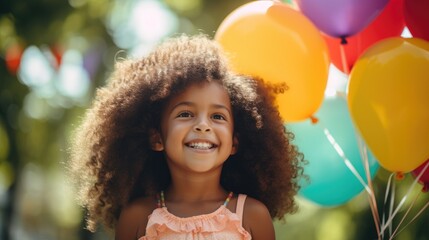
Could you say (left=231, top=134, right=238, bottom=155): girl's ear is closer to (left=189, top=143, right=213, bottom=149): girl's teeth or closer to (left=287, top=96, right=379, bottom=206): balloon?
(left=189, top=143, right=213, bottom=149): girl's teeth

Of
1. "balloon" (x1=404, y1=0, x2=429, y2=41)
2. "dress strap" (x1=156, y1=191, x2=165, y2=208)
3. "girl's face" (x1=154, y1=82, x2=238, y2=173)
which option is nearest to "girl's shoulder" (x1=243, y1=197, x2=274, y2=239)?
"girl's face" (x1=154, y1=82, x2=238, y2=173)

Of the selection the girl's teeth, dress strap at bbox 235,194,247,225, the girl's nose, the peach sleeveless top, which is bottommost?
the peach sleeveless top

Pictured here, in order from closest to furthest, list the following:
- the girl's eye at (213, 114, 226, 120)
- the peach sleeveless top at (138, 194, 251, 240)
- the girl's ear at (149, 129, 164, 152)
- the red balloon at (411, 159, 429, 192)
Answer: the peach sleeveless top at (138, 194, 251, 240) → the girl's eye at (213, 114, 226, 120) → the girl's ear at (149, 129, 164, 152) → the red balloon at (411, 159, 429, 192)

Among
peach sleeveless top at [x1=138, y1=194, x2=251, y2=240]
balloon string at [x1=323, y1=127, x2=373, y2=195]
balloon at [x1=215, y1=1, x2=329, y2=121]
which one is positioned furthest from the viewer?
balloon string at [x1=323, y1=127, x2=373, y2=195]

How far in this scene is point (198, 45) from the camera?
318 cm

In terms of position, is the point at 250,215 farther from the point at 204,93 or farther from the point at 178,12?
the point at 178,12

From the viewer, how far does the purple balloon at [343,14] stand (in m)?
3.39

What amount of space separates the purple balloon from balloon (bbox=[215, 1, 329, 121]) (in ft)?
0.42

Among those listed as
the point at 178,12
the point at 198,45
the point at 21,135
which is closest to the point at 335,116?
the point at 198,45

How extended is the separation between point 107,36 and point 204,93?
281 inches

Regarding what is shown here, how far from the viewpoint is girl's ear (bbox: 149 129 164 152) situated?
3.10 metres

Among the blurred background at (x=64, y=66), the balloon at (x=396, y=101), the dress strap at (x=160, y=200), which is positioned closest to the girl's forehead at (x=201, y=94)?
the dress strap at (x=160, y=200)

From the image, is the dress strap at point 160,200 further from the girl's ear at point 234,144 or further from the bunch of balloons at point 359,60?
the bunch of balloons at point 359,60

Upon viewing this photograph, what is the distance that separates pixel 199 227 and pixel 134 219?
1.02 ft
